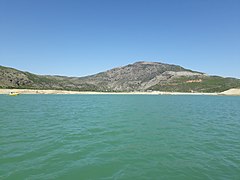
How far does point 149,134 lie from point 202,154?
6958mm

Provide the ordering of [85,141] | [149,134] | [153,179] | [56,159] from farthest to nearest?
[149,134] → [85,141] → [56,159] → [153,179]

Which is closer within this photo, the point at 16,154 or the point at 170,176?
the point at 170,176

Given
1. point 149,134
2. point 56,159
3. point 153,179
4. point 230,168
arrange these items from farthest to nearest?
point 149,134, point 56,159, point 230,168, point 153,179

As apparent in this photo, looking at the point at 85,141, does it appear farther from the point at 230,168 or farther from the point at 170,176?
the point at 230,168

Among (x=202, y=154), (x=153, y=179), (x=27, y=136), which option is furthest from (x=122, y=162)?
(x=27, y=136)

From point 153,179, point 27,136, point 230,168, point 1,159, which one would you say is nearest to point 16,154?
point 1,159

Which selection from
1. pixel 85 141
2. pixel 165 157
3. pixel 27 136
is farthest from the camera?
pixel 27 136

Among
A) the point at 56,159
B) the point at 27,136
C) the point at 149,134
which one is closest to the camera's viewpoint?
the point at 56,159

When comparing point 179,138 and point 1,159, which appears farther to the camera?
point 179,138

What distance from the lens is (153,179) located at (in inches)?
415

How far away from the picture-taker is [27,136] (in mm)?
18953

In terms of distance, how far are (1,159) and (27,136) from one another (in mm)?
6352

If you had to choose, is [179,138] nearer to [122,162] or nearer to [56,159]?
[122,162]

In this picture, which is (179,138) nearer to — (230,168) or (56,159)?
(230,168)
